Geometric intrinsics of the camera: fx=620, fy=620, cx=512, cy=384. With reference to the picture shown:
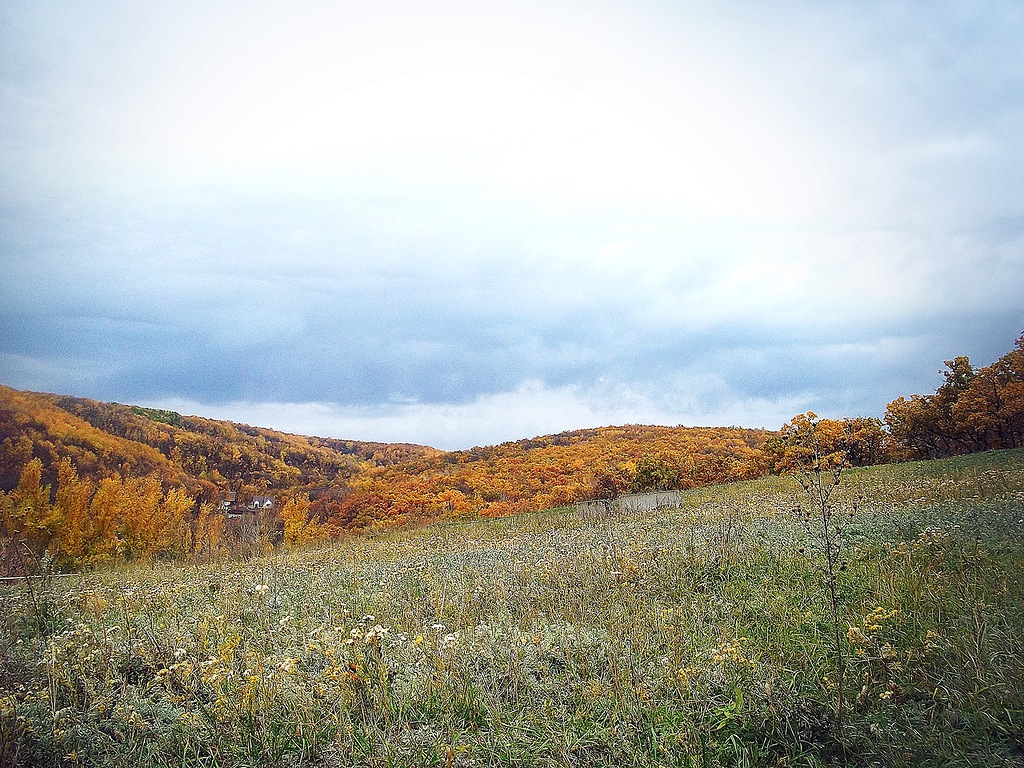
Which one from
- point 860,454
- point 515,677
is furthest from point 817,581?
point 860,454

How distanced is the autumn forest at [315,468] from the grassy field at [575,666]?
4.77 ft

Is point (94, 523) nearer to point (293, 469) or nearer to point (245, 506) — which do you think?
point (245, 506)

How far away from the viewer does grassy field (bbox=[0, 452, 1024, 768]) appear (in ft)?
11.9

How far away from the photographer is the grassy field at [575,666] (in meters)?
3.62

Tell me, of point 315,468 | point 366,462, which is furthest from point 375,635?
point 366,462

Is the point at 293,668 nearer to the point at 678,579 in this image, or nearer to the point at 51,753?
the point at 51,753

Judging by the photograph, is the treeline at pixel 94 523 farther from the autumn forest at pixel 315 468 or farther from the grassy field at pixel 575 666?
the grassy field at pixel 575 666

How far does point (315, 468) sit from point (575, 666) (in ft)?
100

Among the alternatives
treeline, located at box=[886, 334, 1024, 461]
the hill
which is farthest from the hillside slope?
treeline, located at box=[886, 334, 1024, 461]

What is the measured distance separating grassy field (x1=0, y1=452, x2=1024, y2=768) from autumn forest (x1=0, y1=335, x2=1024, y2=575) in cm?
145

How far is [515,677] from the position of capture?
4.37 meters

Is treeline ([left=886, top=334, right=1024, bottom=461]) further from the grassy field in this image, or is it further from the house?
the house

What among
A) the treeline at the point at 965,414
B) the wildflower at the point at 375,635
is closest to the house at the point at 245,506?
the wildflower at the point at 375,635

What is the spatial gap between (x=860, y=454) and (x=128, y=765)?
25.2 metres
